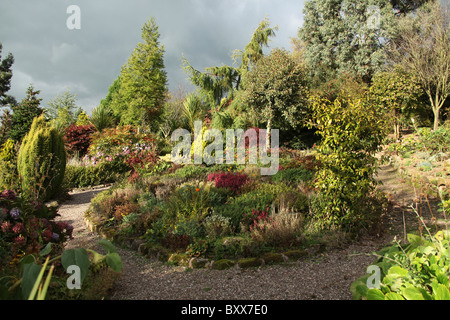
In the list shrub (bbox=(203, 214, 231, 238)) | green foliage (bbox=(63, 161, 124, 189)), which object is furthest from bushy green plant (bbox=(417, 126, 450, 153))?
green foliage (bbox=(63, 161, 124, 189))

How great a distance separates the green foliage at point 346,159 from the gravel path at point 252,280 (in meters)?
0.52

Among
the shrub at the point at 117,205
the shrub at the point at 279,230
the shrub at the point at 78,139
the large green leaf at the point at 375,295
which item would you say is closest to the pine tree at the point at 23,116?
the shrub at the point at 78,139

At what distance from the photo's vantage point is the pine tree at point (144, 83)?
62.3 ft

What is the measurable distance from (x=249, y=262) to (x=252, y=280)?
327 mm

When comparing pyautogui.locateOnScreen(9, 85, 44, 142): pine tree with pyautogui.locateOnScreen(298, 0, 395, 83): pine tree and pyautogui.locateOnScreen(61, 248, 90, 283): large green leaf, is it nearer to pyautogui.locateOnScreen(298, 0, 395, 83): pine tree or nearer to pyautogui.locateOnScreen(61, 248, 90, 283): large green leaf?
pyautogui.locateOnScreen(61, 248, 90, 283): large green leaf

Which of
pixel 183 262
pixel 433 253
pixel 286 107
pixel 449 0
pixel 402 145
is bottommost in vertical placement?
pixel 183 262

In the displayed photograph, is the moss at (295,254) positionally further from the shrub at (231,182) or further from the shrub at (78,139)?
the shrub at (78,139)

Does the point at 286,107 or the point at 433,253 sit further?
the point at 286,107

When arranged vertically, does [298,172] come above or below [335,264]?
above

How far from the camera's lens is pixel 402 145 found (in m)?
9.63

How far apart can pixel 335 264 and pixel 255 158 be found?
637 cm

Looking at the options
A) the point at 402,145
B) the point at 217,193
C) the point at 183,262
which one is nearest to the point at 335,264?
the point at 183,262
